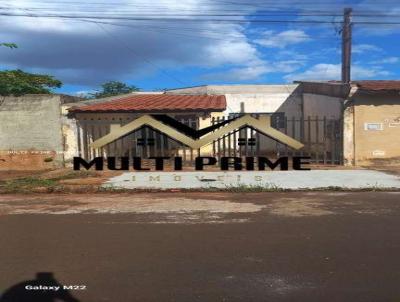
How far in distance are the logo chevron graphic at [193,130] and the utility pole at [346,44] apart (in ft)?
17.6

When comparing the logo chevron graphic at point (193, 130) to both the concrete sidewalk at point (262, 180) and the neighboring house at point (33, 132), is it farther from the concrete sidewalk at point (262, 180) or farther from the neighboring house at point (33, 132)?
the concrete sidewalk at point (262, 180)

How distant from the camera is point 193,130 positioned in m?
17.0

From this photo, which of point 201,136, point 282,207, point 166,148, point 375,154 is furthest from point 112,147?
point 282,207

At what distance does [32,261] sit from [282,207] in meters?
4.76

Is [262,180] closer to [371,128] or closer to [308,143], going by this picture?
[371,128]

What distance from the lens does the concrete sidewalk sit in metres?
11.3

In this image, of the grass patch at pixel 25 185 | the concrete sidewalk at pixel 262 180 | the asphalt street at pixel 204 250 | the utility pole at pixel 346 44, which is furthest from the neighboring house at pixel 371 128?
the grass patch at pixel 25 185

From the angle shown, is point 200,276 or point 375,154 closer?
point 200,276

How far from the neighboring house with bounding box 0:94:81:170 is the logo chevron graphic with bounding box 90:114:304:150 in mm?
1318

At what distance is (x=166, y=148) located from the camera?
698 inches

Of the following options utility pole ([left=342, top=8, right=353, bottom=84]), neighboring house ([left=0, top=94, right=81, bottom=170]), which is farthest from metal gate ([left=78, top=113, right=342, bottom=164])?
utility pole ([left=342, top=8, right=353, bottom=84])

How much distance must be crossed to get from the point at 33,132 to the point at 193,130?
561cm

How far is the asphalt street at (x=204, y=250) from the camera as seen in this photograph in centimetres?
432

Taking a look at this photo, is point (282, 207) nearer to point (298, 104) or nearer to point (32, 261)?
point (32, 261)
